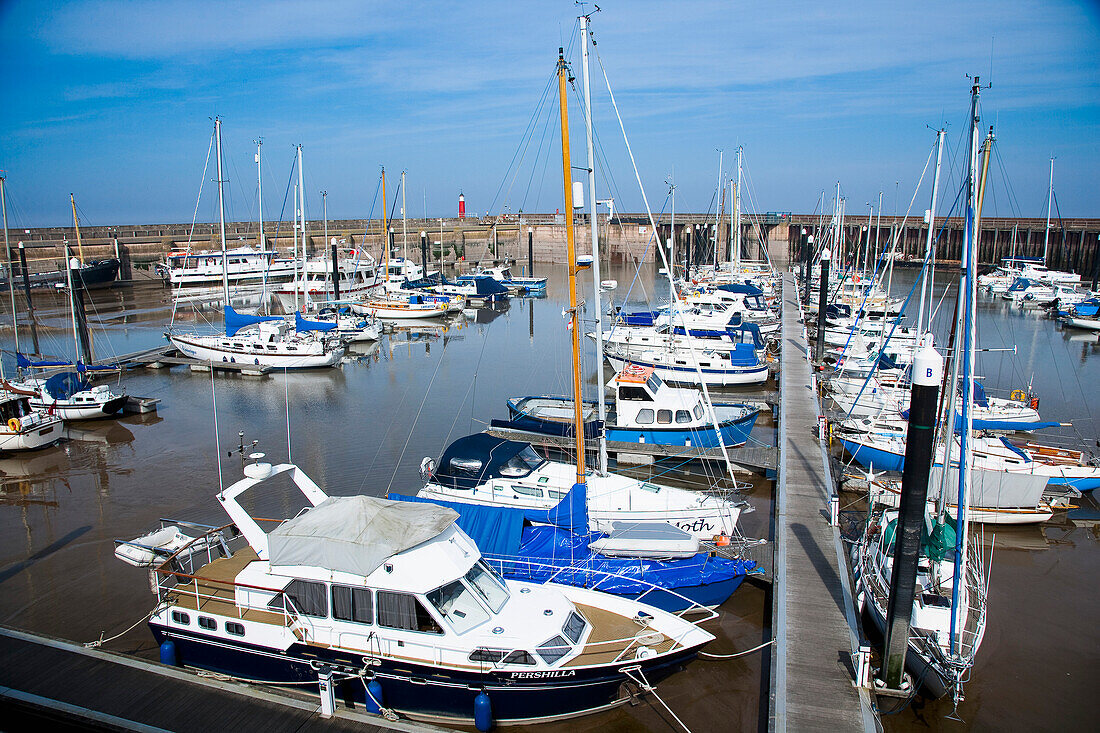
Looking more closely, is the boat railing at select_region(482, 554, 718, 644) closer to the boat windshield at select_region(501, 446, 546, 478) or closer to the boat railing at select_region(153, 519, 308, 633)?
the boat windshield at select_region(501, 446, 546, 478)

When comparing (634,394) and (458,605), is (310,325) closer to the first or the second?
(634,394)

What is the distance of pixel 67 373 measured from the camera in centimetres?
2416

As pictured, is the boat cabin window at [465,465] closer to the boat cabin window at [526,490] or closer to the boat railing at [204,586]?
A: the boat cabin window at [526,490]

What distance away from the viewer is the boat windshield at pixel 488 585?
930cm

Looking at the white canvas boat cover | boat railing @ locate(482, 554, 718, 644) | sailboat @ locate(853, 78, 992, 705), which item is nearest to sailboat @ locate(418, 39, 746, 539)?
boat railing @ locate(482, 554, 718, 644)

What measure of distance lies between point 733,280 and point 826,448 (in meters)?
31.8

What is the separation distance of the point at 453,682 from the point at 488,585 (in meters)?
1.34

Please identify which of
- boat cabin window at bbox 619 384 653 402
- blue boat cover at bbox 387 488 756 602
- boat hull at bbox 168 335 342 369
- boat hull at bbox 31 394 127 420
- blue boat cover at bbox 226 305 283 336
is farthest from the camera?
blue boat cover at bbox 226 305 283 336

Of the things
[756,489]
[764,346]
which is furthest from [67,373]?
[764,346]

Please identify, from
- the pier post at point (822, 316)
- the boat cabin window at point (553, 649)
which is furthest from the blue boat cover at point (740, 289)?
the boat cabin window at point (553, 649)

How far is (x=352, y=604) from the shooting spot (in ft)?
29.6

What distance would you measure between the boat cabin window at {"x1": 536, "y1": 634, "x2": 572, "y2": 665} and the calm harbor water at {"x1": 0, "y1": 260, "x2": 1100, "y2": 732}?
1.25m

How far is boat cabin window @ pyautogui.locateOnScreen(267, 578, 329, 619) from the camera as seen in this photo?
29.8ft

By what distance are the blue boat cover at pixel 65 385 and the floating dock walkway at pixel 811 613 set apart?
23528 millimetres
